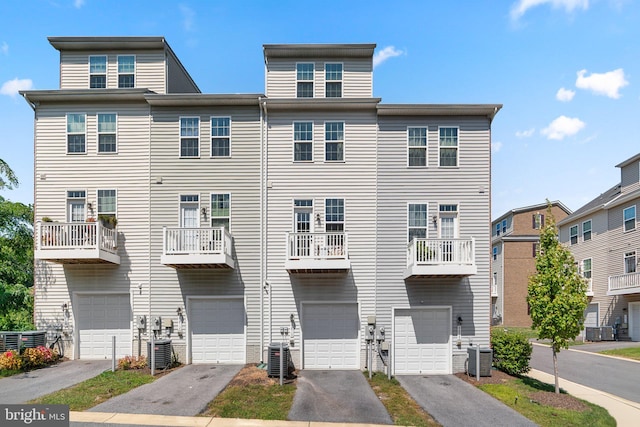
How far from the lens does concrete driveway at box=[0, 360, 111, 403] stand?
1033 centimetres

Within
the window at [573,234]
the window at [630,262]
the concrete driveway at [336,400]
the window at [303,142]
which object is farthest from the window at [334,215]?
the window at [573,234]

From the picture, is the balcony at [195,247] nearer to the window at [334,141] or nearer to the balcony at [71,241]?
the balcony at [71,241]

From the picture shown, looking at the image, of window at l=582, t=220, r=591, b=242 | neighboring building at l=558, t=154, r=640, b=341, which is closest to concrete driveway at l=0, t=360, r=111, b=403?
neighboring building at l=558, t=154, r=640, b=341

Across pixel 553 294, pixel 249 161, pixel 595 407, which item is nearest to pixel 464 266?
pixel 553 294

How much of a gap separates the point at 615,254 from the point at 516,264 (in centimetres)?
964

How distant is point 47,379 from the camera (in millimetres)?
11789

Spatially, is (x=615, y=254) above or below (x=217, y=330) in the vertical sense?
above

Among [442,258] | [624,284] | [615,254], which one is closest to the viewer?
[442,258]

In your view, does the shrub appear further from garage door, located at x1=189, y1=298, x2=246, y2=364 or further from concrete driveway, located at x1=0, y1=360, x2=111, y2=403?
concrete driveway, located at x1=0, y1=360, x2=111, y2=403

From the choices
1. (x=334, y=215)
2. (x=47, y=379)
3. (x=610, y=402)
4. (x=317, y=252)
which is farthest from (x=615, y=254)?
(x=47, y=379)

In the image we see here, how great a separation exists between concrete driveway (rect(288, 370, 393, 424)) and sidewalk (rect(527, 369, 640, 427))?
5745 millimetres

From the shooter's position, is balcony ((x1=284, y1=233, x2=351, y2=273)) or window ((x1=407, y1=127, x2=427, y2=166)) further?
window ((x1=407, y1=127, x2=427, y2=166))

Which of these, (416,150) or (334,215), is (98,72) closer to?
(334,215)

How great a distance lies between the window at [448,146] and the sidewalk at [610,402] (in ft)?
26.5
